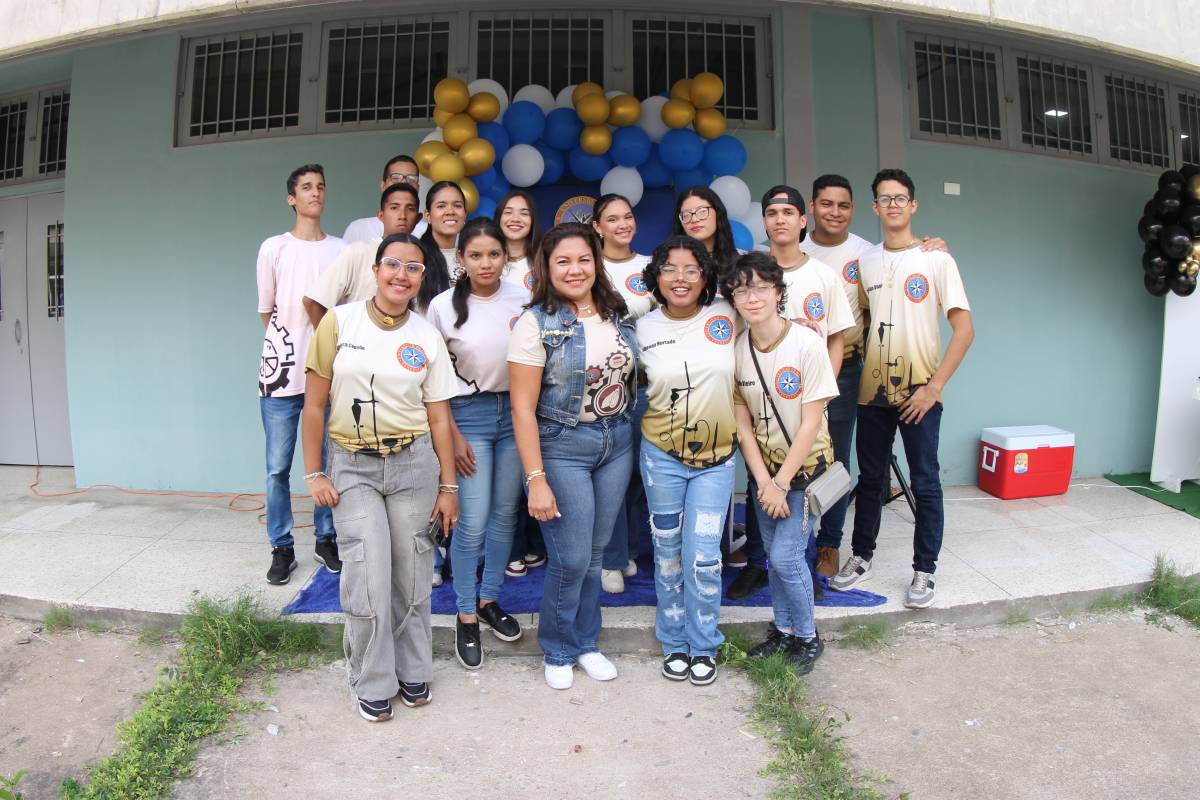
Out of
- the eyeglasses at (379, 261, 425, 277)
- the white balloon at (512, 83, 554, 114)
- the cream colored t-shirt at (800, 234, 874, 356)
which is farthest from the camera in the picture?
the white balloon at (512, 83, 554, 114)

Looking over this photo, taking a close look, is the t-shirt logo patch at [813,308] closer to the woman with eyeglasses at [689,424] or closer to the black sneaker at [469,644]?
the woman with eyeglasses at [689,424]

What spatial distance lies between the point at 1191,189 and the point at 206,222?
6.40 m

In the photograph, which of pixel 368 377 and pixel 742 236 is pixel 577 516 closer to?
pixel 368 377

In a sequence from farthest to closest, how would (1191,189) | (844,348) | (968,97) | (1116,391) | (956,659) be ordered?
(1116,391) < (968,97) < (1191,189) < (844,348) < (956,659)

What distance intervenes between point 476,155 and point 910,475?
2685 millimetres

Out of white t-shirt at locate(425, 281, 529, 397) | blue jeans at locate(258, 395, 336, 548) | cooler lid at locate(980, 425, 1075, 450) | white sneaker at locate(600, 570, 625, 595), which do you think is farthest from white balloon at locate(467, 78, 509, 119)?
cooler lid at locate(980, 425, 1075, 450)

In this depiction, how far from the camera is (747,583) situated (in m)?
3.94

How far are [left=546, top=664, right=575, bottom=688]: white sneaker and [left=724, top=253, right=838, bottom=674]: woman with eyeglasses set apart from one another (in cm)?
89

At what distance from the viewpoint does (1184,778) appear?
2.75 m

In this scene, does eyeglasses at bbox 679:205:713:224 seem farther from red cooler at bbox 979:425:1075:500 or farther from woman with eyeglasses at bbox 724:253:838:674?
red cooler at bbox 979:425:1075:500

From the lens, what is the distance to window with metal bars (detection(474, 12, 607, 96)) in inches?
213

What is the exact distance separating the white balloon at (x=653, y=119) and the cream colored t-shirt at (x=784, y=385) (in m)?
2.02

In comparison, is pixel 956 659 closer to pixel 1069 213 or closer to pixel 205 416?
pixel 1069 213

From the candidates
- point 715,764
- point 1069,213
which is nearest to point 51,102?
point 715,764
